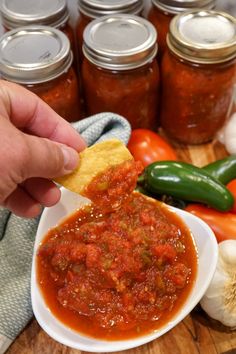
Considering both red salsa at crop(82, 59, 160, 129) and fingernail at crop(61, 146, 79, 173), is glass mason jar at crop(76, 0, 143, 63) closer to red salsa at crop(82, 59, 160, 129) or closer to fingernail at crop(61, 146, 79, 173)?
red salsa at crop(82, 59, 160, 129)

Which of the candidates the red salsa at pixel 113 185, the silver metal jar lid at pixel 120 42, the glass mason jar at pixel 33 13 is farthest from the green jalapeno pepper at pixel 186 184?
the glass mason jar at pixel 33 13

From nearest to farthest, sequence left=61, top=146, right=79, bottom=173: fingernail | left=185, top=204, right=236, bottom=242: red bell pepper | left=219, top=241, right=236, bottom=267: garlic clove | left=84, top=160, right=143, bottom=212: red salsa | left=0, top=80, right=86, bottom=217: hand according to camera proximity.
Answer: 1. left=0, top=80, right=86, bottom=217: hand
2. left=61, top=146, right=79, bottom=173: fingernail
3. left=84, top=160, right=143, bottom=212: red salsa
4. left=219, top=241, right=236, bottom=267: garlic clove
5. left=185, top=204, right=236, bottom=242: red bell pepper

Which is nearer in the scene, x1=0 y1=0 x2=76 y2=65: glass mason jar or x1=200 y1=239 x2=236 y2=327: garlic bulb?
x1=200 y1=239 x2=236 y2=327: garlic bulb

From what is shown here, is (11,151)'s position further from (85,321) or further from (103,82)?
(103,82)

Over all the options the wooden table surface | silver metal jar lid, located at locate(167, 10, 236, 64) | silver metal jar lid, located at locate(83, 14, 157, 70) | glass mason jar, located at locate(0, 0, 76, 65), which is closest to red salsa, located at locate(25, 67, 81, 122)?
silver metal jar lid, located at locate(83, 14, 157, 70)

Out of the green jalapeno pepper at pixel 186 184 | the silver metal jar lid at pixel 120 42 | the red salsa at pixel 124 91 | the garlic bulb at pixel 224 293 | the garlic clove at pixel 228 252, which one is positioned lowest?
the garlic bulb at pixel 224 293

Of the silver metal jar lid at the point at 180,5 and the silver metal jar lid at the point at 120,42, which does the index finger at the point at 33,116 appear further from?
the silver metal jar lid at the point at 180,5

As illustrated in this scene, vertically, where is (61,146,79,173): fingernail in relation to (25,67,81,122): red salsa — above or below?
above
